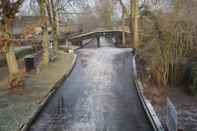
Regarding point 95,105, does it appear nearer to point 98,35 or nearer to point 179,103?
point 179,103

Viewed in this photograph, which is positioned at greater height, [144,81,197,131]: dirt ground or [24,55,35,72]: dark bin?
[24,55,35,72]: dark bin

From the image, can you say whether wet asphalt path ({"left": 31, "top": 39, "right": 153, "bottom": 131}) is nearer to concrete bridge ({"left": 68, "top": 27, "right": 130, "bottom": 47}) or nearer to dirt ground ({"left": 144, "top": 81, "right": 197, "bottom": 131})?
dirt ground ({"left": 144, "top": 81, "right": 197, "bottom": 131})

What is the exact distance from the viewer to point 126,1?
30.6 metres

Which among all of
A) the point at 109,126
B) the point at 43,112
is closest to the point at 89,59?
the point at 43,112

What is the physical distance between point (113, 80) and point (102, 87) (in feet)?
4.59

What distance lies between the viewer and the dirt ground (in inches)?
396

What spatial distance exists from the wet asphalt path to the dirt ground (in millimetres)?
966

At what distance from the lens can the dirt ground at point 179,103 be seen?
1005cm

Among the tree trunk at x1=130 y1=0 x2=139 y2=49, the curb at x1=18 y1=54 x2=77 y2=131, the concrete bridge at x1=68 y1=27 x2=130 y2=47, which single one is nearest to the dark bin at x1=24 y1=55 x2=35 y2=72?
the curb at x1=18 y1=54 x2=77 y2=131

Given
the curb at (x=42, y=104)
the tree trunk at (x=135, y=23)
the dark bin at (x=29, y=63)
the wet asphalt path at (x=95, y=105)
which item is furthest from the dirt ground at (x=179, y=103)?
→ the tree trunk at (x=135, y=23)

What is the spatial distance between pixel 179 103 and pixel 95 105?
218 inches

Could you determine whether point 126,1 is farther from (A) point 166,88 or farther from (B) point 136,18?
(A) point 166,88

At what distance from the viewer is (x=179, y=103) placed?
1398 cm

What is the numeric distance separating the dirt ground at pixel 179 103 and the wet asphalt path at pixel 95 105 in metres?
0.97
